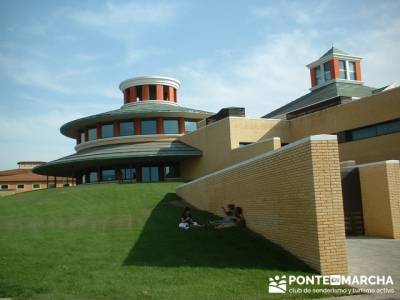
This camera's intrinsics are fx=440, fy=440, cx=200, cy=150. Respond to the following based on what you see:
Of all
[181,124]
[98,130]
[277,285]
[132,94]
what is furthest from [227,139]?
[277,285]

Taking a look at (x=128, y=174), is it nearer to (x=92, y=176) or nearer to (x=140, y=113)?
(x=92, y=176)

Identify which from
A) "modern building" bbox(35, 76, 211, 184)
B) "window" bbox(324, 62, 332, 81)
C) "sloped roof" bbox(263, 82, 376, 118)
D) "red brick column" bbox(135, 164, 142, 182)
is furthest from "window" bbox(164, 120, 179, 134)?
"window" bbox(324, 62, 332, 81)

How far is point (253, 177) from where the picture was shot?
15891 millimetres

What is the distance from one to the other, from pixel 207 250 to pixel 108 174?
32.6 m

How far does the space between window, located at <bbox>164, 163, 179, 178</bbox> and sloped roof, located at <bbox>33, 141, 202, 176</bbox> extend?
2247mm

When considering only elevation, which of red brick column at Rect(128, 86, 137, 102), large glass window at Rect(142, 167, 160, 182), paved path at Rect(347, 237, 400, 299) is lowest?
paved path at Rect(347, 237, 400, 299)

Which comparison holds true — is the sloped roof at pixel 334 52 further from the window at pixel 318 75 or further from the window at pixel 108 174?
the window at pixel 108 174

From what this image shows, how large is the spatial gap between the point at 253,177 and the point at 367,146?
54.4 ft

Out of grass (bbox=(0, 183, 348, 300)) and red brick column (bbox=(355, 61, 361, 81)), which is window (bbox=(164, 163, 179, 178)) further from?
red brick column (bbox=(355, 61, 361, 81))

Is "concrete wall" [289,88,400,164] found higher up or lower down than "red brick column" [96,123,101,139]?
lower down

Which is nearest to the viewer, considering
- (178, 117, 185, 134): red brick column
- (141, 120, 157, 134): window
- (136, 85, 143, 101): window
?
(141, 120, 157, 134): window

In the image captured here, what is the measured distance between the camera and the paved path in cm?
1085

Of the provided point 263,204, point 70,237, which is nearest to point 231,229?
point 263,204

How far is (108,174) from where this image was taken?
44375 mm
